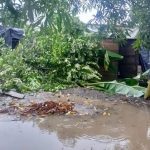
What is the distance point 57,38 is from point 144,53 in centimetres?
463

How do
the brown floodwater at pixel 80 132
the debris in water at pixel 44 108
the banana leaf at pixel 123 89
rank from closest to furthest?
the brown floodwater at pixel 80 132 < the debris in water at pixel 44 108 < the banana leaf at pixel 123 89

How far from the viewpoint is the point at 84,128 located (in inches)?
244

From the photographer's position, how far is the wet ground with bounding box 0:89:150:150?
5207 mm

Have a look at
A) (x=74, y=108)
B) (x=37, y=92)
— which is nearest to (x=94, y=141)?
(x=74, y=108)

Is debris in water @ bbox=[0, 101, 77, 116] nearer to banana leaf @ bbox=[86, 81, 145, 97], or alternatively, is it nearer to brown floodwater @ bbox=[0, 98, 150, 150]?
brown floodwater @ bbox=[0, 98, 150, 150]

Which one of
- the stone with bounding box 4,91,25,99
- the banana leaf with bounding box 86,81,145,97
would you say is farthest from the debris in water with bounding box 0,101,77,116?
the banana leaf with bounding box 86,81,145,97

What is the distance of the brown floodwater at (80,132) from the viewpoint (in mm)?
5168

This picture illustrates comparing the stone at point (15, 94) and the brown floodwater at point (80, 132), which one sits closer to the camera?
the brown floodwater at point (80, 132)

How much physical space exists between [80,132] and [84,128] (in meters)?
0.29

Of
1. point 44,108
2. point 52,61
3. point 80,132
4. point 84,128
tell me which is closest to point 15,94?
point 44,108

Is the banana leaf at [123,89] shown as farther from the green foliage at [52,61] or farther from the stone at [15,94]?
the stone at [15,94]

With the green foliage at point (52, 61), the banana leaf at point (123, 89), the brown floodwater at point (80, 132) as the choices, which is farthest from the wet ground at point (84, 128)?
the green foliage at point (52, 61)

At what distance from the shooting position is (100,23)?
3998mm

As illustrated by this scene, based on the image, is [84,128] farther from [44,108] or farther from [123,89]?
[123,89]
